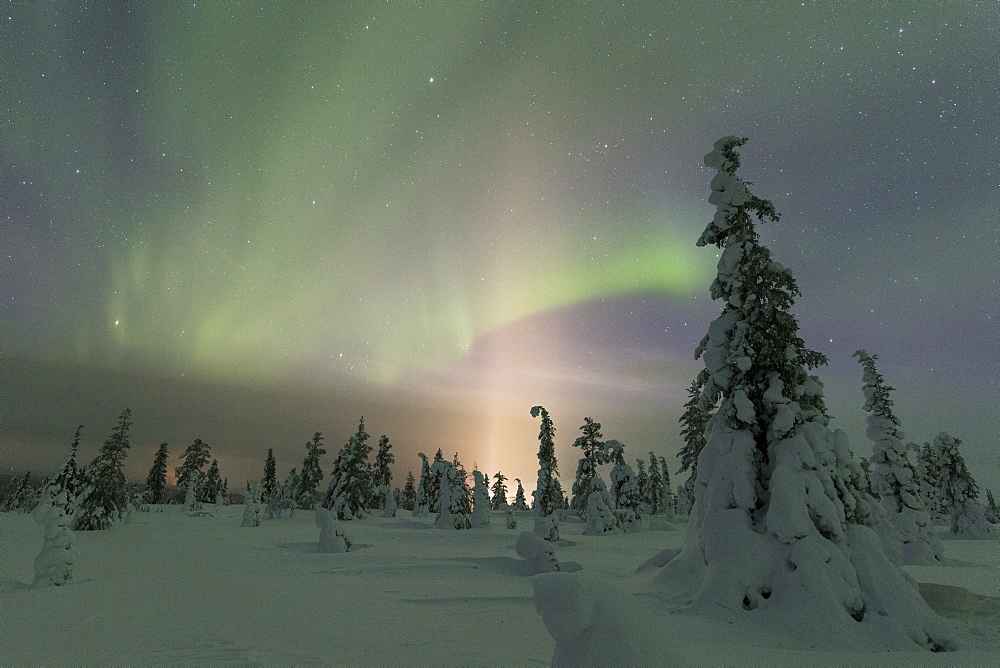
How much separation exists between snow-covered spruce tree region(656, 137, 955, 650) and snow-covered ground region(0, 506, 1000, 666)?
1.84ft

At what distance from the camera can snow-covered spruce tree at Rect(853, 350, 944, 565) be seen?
19734mm

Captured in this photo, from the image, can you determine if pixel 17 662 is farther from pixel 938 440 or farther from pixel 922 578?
pixel 938 440

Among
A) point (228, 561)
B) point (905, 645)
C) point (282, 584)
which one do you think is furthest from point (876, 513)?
point (228, 561)

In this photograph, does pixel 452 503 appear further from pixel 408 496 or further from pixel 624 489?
pixel 408 496

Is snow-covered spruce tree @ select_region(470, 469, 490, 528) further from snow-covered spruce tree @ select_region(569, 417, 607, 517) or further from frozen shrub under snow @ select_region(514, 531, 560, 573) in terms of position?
frozen shrub under snow @ select_region(514, 531, 560, 573)

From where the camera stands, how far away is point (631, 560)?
17.7 meters

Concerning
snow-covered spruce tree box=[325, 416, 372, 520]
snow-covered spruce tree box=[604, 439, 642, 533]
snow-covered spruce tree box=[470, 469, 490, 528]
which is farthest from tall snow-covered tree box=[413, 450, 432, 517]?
snow-covered spruce tree box=[604, 439, 642, 533]

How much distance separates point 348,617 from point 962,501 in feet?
149

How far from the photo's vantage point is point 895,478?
871 inches

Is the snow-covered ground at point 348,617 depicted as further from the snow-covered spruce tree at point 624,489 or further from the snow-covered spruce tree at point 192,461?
the snow-covered spruce tree at point 192,461

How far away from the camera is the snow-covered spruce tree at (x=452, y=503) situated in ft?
108

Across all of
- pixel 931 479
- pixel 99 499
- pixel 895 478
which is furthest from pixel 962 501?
pixel 99 499

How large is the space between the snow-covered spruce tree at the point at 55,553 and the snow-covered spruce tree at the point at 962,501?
50.3 metres

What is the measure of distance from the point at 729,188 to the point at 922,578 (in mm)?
15160
